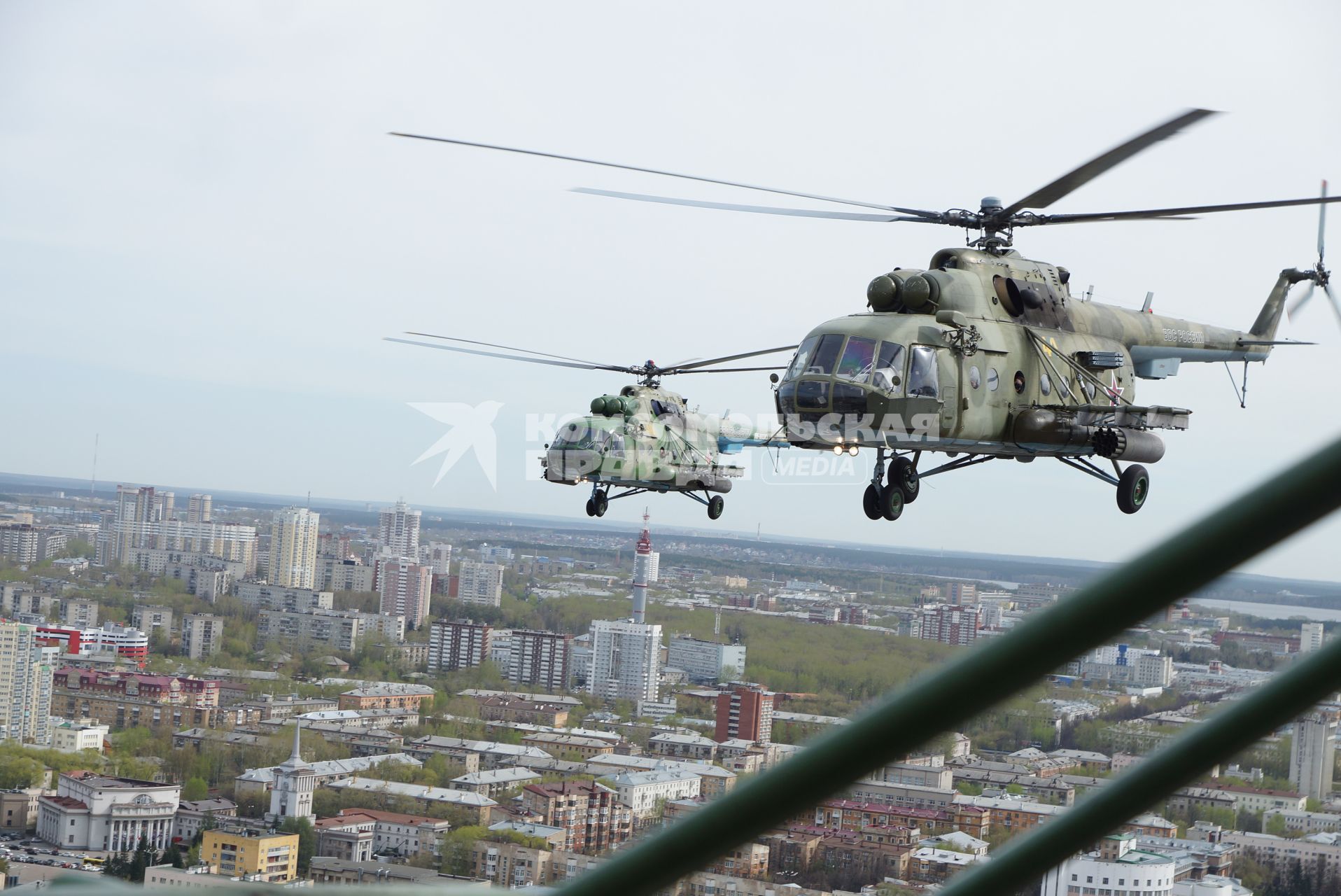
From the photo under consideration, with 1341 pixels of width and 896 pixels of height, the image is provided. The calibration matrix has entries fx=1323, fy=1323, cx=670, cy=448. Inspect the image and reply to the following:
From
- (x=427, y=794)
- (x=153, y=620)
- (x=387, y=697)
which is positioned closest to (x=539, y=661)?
(x=387, y=697)

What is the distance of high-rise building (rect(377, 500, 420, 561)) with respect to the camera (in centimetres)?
7475

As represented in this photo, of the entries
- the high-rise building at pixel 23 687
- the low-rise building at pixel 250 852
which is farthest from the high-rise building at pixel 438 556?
the low-rise building at pixel 250 852

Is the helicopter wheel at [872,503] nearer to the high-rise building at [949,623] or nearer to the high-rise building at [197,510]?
the high-rise building at [949,623]

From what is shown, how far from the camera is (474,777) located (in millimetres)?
27469

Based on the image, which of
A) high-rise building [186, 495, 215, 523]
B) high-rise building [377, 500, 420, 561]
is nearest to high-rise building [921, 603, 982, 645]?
high-rise building [377, 500, 420, 561]

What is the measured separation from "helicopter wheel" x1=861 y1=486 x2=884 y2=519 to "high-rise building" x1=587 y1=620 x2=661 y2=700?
31667mm

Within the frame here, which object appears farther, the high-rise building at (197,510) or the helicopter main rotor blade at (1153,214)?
the high-rise building at (197,510)

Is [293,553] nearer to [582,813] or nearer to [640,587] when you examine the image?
[640,587]

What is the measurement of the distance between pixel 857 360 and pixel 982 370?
830 mm

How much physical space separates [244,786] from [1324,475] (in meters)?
31.6

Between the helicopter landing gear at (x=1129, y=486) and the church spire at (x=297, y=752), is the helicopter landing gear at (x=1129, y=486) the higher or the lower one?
the higher one

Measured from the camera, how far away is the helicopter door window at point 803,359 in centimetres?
758

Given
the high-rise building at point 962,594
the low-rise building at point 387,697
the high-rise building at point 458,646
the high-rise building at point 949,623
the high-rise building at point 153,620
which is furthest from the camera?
the high-rise building at point 153,620

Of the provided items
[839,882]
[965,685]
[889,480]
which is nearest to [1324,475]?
[965,685]
